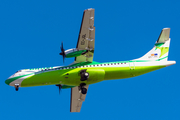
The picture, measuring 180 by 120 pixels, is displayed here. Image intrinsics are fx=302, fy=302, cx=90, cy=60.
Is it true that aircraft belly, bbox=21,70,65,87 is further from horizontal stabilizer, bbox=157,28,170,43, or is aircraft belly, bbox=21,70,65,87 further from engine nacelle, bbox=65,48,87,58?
horizontal stabilizer, bbox=157,28,170,43

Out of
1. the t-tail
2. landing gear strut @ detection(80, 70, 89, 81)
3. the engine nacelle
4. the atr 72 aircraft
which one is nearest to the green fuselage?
the atr 72 aircraft

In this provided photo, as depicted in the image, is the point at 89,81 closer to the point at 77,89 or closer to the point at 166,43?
the point at 77,89

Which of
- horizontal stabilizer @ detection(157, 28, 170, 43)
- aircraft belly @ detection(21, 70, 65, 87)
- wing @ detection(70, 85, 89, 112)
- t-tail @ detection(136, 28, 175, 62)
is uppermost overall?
horizontal stabilizer @ detection(157, 28, 170, 43)

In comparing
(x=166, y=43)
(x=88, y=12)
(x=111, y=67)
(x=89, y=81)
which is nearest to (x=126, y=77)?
(x=111, y=67)

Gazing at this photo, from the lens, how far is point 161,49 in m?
30.6

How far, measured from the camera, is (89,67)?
93.1 feet

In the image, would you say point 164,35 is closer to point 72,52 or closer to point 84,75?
point 84,75

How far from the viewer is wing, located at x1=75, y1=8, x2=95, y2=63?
1006 inches

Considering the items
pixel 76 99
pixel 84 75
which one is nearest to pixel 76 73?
pixel 84 75

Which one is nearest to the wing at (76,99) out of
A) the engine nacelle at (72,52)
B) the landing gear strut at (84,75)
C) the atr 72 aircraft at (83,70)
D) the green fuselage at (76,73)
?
the atr 72 aircraft at (83,70)

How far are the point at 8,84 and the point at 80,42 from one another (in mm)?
7694

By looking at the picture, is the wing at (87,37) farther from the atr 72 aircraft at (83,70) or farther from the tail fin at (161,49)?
the tail fin at (161,49)

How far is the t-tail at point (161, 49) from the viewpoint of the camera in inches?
1187

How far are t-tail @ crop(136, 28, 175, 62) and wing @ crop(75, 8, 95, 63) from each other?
5654mm
